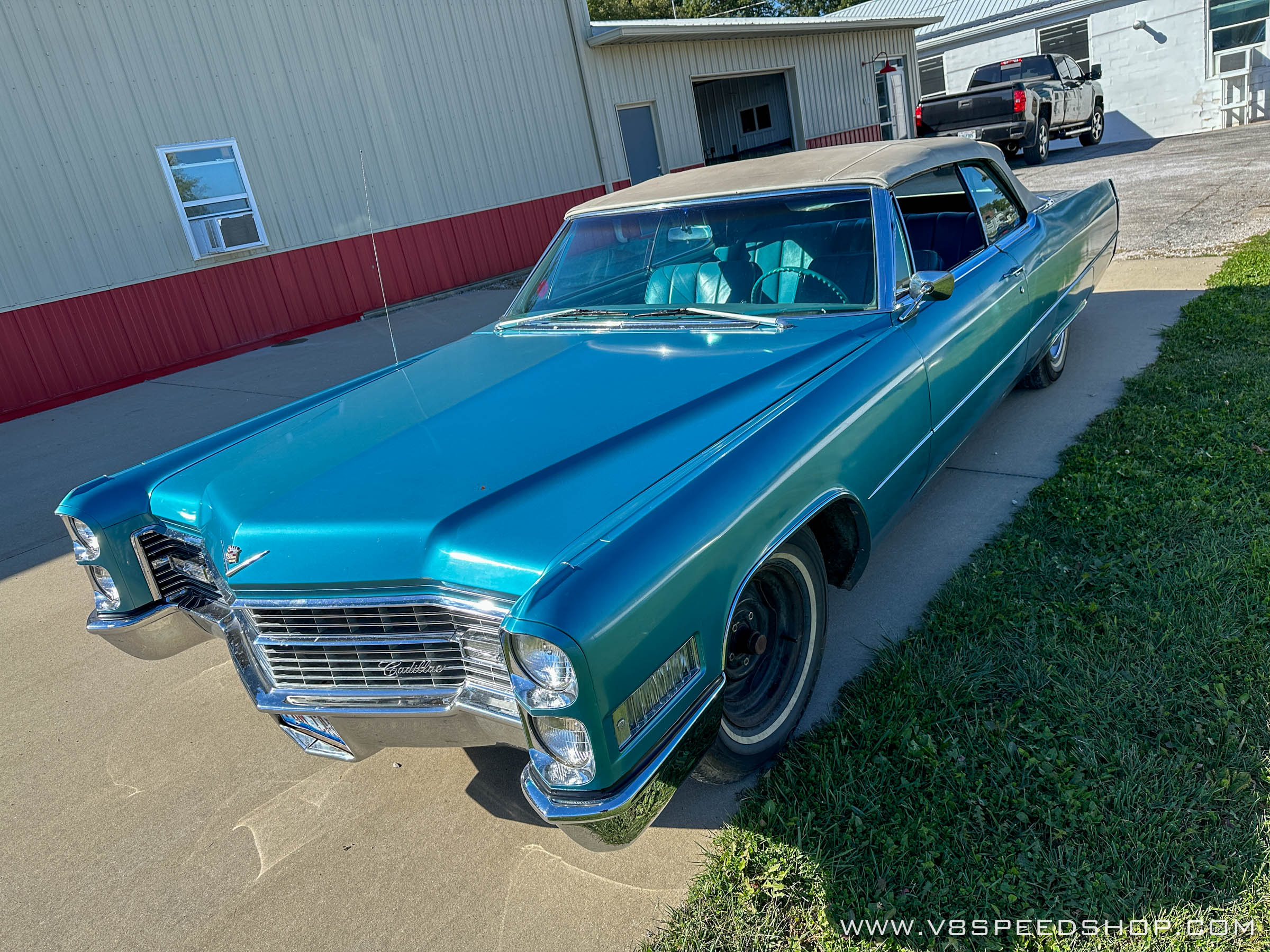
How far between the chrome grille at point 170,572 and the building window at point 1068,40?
22.7 meters

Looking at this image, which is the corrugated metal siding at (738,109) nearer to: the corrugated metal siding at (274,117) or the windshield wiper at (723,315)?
the corrugated metal siding at (274,117)

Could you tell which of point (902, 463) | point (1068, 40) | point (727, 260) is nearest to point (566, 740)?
point (902, 463)

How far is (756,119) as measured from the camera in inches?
778

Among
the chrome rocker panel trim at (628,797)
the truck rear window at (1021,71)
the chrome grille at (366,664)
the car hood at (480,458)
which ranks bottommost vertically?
the chrome rocker panel trim at (628,797)

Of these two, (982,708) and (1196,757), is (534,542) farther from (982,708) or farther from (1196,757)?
(1196,757)

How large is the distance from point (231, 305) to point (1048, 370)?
8735mm

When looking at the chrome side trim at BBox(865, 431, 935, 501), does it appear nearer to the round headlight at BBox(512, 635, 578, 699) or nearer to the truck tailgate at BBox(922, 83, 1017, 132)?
the round headlight at BBox(512, 635, 578, 699)

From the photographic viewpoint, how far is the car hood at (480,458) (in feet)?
6.48

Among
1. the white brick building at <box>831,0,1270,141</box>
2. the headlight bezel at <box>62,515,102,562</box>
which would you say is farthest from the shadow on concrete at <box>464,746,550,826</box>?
the white brick building at <box>831,0,1270,141</box>

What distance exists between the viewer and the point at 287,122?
10.2 metres

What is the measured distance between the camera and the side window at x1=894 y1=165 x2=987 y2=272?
3.82 metres

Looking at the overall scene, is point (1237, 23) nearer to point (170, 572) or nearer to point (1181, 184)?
point (1181, 184)

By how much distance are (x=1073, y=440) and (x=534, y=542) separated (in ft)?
11.0

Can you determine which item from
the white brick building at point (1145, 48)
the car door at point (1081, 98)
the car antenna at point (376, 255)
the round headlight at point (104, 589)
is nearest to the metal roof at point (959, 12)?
the white brick building at point (1145, 48)
